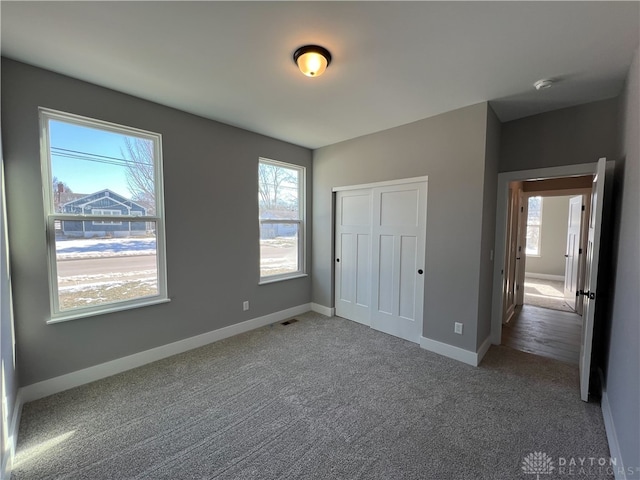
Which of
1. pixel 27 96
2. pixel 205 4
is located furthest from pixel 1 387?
pixel 205 4

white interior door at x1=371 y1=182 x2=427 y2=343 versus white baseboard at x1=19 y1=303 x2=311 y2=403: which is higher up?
white interior door at x1=371 y1=182 x2=427 y2=343

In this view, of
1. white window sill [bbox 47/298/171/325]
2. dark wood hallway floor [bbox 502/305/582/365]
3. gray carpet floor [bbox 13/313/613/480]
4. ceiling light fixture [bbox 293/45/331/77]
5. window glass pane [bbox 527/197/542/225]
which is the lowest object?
gray carpet floor [bbox 13/313/613/480]

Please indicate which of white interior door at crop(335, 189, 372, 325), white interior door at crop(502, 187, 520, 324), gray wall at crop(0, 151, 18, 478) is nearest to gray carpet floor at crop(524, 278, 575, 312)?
white interior door at crop(502, 187, 520, 324)

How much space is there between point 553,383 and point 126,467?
342 cm

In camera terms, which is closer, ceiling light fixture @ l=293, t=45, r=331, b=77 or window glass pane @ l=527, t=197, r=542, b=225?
ceiling light fixture @ l=293, t=45, r=331, b=77

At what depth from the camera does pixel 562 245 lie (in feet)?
22.4

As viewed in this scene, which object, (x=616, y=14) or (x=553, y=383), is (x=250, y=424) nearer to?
(x=553, y=383)

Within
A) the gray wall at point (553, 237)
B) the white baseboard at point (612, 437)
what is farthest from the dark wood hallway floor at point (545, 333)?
the gray wall at point (553, 237)

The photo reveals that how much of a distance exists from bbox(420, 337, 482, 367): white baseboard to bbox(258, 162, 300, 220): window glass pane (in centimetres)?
253

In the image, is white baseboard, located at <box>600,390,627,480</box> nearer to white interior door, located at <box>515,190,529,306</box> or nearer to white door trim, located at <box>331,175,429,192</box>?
white door trim, located at <box>331,175,429,192</box>

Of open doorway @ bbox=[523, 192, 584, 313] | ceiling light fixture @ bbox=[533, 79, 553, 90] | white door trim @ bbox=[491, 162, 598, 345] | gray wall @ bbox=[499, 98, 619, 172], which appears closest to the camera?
ceiling light fixture @ bbox=[533, 79, 553, 90]

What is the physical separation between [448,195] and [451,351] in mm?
1706

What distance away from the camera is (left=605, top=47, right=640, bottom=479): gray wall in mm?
1410

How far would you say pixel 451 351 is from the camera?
290 cm
